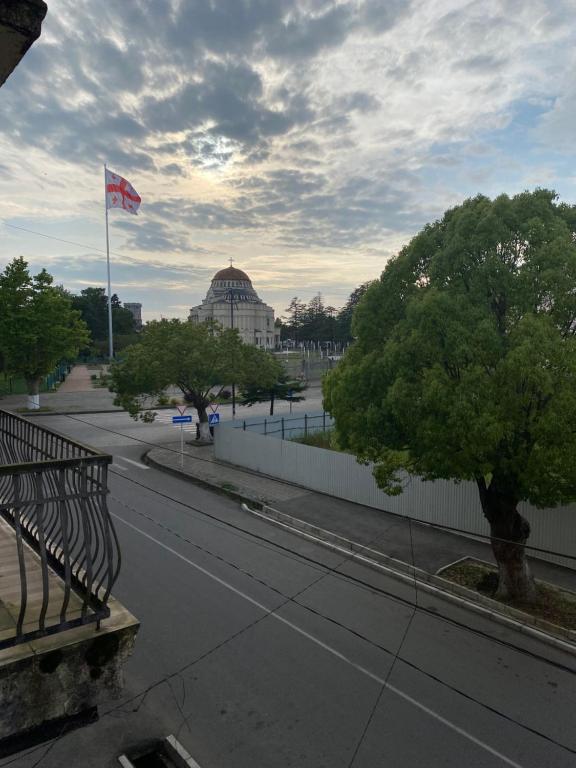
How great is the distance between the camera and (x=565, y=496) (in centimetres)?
881

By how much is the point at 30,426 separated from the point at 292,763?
4831 millimetres

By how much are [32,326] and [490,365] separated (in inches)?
1238

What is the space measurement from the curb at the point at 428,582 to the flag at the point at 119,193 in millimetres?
38551

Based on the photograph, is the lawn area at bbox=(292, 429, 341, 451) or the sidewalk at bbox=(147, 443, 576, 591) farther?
the lawn area at bbox=(292, 429, 341, 451)

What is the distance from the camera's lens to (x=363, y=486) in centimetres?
1605

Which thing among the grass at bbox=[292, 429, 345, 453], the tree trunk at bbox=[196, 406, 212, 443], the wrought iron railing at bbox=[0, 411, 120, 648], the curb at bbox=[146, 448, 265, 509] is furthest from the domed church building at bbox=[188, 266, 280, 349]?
the wrought iron railing at bbox=[0, 411, 120, 648]

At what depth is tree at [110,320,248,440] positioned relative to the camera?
75.2 ft

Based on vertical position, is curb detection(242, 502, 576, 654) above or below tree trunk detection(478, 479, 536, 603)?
below

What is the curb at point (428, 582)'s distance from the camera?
901 centimetres

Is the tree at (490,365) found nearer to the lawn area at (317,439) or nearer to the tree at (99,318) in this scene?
the lawn area at (317,439)

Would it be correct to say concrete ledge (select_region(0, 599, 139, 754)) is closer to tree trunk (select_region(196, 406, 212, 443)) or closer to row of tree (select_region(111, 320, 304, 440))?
row of tree (select_region(111, 320, 304, 440))

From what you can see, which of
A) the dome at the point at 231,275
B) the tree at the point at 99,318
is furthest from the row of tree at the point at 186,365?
the dome at the point at 231,275

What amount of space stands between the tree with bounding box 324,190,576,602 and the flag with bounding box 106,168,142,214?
41.5 meters

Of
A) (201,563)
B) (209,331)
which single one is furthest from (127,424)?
(201,563)
